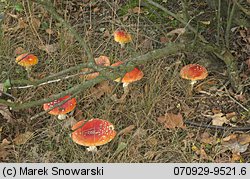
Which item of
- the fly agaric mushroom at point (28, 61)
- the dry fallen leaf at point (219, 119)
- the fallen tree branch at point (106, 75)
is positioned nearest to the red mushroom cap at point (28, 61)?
the fly agaric mushroom at point (28, 61)

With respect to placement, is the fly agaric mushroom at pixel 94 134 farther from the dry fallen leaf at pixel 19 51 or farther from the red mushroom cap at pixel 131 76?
the dry fallen leaf at pixel 19 51

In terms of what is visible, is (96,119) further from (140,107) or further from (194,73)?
(194,73)

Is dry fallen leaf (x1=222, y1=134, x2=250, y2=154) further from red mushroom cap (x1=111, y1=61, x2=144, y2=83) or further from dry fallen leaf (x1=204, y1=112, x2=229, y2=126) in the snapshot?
red mushroom cap (x1=111, y1=61, x2=144, y2=83)

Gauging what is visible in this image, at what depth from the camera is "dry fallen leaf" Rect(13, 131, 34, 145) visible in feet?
9.52

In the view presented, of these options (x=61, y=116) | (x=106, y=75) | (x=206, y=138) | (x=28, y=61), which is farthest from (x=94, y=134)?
(x=28, y=61)

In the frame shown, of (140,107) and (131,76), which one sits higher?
(131,76)

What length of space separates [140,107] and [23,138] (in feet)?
2.97

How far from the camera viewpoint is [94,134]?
99.3 inches

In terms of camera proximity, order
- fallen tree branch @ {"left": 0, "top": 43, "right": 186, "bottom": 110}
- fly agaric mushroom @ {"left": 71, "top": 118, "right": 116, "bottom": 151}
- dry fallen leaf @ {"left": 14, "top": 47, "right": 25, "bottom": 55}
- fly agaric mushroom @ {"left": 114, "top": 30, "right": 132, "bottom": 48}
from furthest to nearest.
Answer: dry fallen leaf @ {"left": 14, "top": 47, "right": 25, "bottom": 55} → fly agaric mushroom @ {"left": 114, "top": 30, "right": 132, "bottom": 48} → fly agaric mushroom @ {"left": 71, "top": 118, "right": 116, "bottom": 151} → fallen tree branch @ {"left": 0, "top": 43, "right": 186, "bottom": 110}

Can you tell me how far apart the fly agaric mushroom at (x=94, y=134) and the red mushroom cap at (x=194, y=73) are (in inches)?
32.2

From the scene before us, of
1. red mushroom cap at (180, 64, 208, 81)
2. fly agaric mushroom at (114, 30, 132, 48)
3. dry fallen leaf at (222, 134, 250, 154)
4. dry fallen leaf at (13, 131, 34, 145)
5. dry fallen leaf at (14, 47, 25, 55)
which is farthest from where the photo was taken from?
dry fallen leaf at (14, 47, 25, 55)

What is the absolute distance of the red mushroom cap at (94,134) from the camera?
2.51m

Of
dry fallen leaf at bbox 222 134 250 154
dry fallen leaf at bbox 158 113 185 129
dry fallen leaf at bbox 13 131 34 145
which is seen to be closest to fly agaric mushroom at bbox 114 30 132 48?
dry fallen leaf at bbox 158 113 185 129

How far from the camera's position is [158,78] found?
321 centimetres
